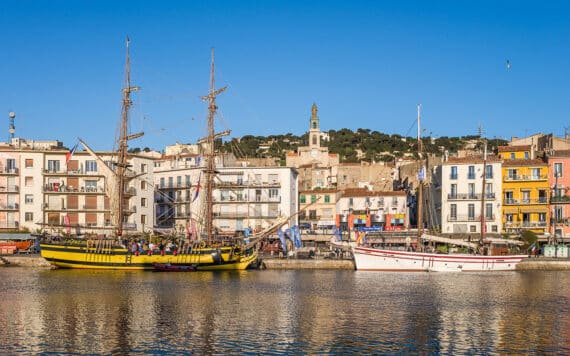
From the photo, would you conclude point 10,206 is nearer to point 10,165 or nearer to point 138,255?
point 10,165

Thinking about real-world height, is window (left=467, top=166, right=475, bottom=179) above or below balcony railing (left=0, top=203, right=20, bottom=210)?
above

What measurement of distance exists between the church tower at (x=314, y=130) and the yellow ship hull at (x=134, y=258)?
9665 centimetres

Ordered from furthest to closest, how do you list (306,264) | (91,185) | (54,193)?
(91,185) → (54,193) → (306,264)

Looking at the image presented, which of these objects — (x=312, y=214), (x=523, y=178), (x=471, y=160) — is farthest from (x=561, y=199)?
(x=312, y=214)

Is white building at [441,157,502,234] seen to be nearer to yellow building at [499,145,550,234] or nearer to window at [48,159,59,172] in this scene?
yellow building at [499,145,550,234]

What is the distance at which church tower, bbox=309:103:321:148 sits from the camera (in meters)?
175

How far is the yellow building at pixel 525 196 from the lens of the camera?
301 ft

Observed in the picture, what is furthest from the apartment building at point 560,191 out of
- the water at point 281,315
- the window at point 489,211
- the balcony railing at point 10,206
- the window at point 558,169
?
the balcony railing at point 10,206

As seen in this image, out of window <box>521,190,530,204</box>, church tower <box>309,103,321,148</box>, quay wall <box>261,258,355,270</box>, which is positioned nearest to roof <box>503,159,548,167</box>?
window <box>521,190,530,204</box>

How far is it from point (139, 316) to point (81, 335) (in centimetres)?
637

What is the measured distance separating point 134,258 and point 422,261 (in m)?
27.1

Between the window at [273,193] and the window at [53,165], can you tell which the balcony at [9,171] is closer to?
the window at [53,165]

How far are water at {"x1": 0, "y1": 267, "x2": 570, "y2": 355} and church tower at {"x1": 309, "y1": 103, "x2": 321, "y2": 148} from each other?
111 meters

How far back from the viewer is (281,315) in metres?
41.1
